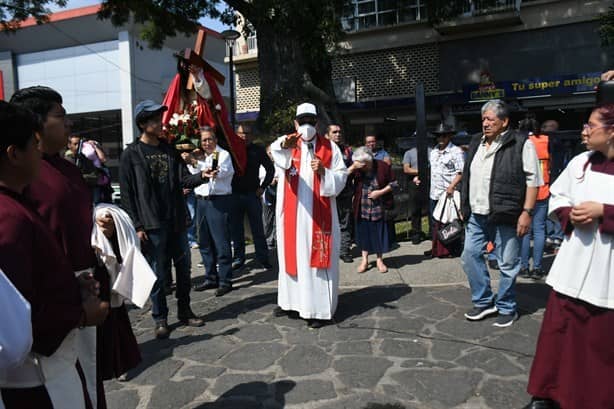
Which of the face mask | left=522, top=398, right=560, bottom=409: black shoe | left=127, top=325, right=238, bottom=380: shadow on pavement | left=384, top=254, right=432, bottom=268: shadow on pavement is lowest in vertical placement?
left=127, top=325, right=238, bottom=380: shadow on pavement

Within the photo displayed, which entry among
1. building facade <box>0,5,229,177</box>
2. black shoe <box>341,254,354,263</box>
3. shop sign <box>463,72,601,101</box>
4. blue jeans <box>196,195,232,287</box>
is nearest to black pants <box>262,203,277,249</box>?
black shoe <box>341,254,354,263</box>

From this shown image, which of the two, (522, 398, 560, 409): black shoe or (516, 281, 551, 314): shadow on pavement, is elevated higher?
(516, 281, 551, 314): shadow on pavement

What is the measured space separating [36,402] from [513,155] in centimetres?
412

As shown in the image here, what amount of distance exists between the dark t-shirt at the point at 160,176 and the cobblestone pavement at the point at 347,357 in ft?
4.05

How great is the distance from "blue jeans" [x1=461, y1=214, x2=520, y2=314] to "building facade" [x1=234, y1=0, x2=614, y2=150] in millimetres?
13370

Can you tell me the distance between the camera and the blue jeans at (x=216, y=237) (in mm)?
6359

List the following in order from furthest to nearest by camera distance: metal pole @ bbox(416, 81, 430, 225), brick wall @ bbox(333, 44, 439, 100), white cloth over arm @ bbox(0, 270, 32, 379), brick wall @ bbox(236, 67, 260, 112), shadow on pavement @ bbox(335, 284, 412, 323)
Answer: brick wall @ bbox(236, 67, 260, 112)
brick wall @ bbox(333, 44, 439, 100)
metal pole @ bbox(416, 81, 430, 225)
shadow on pavement @ bbox(335, 284, 412, 323)
white cloth over arm @ bbox(0, 270, 32, 379)

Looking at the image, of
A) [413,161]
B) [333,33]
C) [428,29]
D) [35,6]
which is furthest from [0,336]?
[428,29]

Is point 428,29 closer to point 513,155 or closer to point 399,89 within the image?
point 399,89

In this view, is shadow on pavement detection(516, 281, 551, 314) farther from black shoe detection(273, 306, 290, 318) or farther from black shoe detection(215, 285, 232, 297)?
black shoe detection(215, 285, 232, 297)

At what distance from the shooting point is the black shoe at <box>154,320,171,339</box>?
4781 millimetres

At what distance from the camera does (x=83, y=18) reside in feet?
76.0

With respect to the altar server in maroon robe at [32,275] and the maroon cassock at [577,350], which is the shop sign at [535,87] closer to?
the maroon cassock at [577,350]

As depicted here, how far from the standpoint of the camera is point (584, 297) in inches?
112
